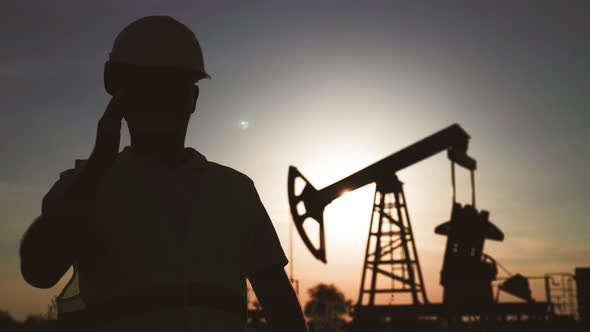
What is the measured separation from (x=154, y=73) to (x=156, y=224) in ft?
1.42

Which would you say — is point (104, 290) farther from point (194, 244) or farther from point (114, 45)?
point (114, 45)

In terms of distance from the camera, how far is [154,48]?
1.72 meters

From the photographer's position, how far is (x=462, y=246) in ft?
61.9

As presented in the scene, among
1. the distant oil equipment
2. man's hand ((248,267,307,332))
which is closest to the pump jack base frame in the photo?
the distant oil equipment

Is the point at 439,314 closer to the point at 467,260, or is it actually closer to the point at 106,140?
the point at 467,260

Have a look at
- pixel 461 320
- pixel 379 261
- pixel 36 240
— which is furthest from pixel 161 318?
pixel 379 261

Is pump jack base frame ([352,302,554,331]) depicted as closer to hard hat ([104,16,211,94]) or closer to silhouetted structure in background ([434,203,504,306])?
silhouetted structure in background ([434,203,504,306])

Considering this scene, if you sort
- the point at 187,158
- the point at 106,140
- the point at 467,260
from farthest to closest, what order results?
the point at 467,260 → the point at 187,158 → the point at 106,140

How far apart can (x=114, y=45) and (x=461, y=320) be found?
20229 mm

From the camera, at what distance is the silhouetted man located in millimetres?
1515

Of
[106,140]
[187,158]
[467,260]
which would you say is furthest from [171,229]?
[467,260]

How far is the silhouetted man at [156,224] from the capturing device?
1515mm

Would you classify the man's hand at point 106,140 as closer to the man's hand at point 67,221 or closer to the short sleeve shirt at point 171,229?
the man's hand at point 67,221

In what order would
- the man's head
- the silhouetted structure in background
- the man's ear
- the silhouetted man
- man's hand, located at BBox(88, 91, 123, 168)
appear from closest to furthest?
1. man's hand, located at BBox(88, 91, 123, 168)
2. the silhouetted man
3. the man's head
4. the man's ear
5. the silhouetted structure in background
